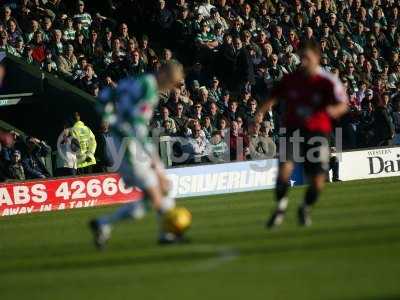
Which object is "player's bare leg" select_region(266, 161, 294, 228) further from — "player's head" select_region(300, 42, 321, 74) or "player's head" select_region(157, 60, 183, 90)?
"player's head" select_region(157, 60, 183, 90)

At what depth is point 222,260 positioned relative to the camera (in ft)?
34.9

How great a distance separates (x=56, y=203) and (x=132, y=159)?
432 inches

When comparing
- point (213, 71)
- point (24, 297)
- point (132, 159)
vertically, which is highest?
point (213, 71)

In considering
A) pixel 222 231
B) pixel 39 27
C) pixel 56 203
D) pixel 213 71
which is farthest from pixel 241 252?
pixel 213 71

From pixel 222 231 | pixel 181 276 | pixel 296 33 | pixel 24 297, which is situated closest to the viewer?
pixel 24 297

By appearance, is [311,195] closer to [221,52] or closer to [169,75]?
[169,75]

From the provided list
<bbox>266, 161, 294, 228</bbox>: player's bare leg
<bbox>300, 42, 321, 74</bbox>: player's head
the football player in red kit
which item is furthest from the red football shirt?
<bbox>266, 161, 294, 228</bbox>: player's bare leg

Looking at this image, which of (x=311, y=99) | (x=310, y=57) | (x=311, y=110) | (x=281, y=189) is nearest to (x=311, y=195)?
(x=281, y=189)

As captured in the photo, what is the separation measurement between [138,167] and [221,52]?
15.4 metres

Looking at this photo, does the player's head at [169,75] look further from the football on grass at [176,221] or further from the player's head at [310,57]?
the player's head at [310,57]

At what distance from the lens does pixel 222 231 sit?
1379 centimetres

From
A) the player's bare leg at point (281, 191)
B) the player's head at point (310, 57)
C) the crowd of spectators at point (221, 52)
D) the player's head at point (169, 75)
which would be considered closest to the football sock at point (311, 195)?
the player's bare leg at point (281, 191)

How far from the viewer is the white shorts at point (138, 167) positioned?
1148 centimetres

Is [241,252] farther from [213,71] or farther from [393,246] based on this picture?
[213,71]
